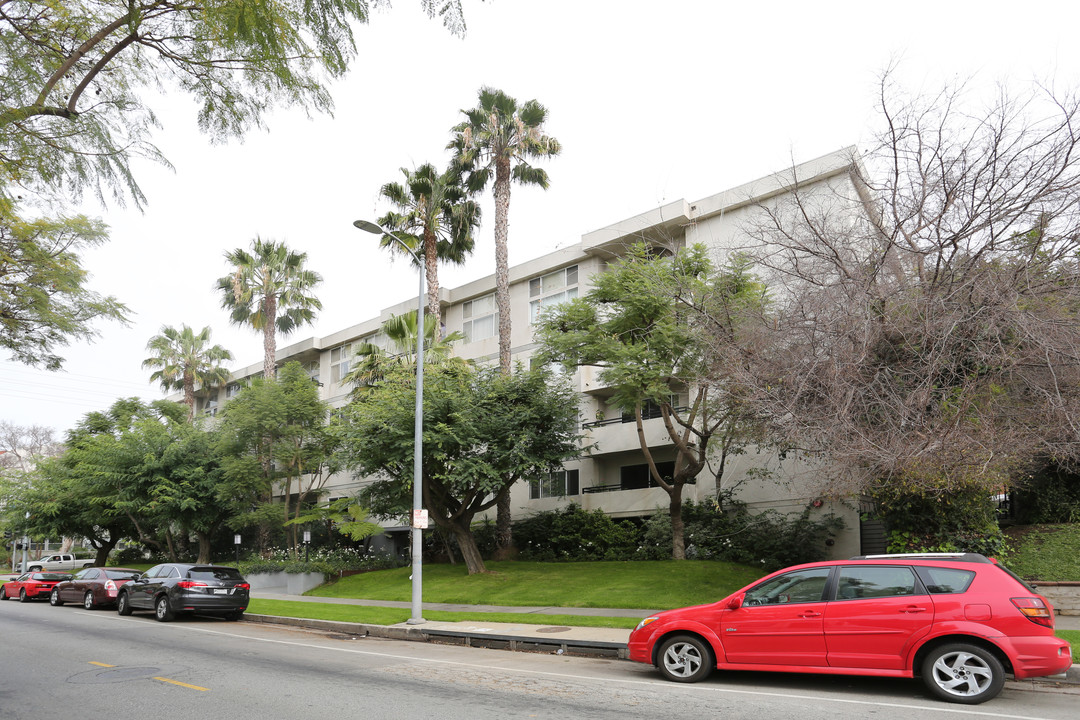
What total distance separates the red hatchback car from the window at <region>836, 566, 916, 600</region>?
0.01 m

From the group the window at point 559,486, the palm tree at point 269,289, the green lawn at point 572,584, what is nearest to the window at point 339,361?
the palm tree at point 269,289

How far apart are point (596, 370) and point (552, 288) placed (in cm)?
473

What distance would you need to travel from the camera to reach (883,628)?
26.9ft

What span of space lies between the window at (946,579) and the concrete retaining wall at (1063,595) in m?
7.05

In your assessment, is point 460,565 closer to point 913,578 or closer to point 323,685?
point 323,685

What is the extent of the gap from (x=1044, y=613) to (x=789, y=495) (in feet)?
50.3

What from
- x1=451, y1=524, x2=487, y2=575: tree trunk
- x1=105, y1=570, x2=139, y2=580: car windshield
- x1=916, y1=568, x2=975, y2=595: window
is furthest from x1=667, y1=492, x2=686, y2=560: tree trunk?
x1=105, y1=570, x2=139, y2=580: car windshield

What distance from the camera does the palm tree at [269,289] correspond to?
36.9 metres

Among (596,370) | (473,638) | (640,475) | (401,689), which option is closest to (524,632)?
(473,638)

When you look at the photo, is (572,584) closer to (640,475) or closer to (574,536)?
(574,536)

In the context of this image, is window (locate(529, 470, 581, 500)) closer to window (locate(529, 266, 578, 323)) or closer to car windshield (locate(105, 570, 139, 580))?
window (locate(529, 266, 578, 323))

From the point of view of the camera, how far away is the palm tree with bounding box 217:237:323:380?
36.9 metres

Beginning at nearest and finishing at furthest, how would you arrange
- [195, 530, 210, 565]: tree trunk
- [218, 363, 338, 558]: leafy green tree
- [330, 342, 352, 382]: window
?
[218, 363, 338, 558]: leafy green tree
[195, 530, 210, 565]: tree trunk
[330, 342, 352, 382]: window

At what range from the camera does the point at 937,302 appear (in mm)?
12141
